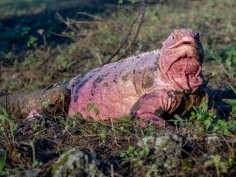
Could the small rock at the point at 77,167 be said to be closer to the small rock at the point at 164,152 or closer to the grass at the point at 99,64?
the grass at the point at 99,64

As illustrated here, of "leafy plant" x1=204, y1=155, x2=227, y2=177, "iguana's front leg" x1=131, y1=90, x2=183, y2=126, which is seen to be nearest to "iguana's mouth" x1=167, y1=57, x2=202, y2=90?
"iguana's front leg" x1=131, y1=90, x2=183, y2=126

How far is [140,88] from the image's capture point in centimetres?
571

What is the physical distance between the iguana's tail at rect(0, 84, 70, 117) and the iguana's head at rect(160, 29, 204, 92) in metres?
1.21

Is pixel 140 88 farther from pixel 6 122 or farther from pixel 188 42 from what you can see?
pixel 6 122

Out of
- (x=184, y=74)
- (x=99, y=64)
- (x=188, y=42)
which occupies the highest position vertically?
(x=188, y=42)

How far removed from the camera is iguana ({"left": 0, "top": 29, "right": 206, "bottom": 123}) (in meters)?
5.38

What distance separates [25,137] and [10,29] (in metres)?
6.75

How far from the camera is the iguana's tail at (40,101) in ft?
20.3

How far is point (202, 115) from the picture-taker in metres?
4.85

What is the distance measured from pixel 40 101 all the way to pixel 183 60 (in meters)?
1.76

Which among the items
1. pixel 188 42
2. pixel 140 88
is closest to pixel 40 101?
pixel 140 88

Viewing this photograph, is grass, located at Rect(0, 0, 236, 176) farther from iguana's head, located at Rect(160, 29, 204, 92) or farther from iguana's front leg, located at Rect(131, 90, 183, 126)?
iguana's head, located at Rect(160, 29, 204, 92)

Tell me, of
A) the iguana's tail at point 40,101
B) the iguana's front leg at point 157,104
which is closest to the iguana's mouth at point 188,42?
the iguana's front leg at point 157,104

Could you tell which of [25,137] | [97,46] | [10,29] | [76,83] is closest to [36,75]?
[97,46]
